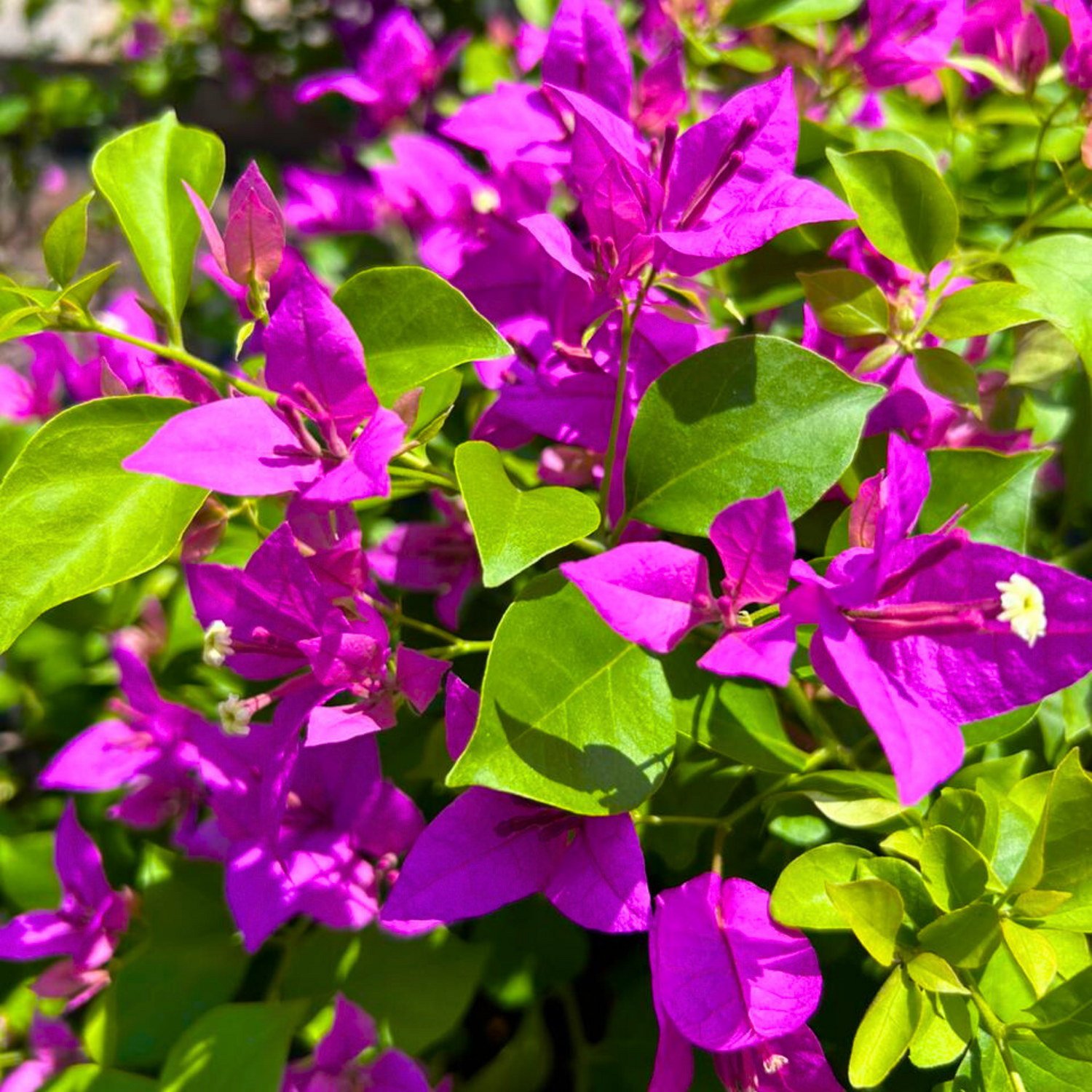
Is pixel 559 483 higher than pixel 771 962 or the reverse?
higher

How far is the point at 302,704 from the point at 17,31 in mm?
3259

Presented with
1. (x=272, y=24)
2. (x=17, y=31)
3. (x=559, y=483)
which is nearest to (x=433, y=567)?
(x=559, y=483)

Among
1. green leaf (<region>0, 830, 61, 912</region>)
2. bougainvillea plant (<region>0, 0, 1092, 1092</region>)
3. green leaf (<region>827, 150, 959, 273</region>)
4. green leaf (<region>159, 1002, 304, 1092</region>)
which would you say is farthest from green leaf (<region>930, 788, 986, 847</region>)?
green leaf (<region>0, 830, 61, 912</region>)

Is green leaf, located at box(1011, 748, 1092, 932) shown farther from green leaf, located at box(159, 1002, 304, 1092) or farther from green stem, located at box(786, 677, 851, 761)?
green leaf, located at box(159, 1002, 304, 1092)

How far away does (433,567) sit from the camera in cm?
63

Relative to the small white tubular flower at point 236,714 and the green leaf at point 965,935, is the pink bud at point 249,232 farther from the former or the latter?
the green leaf at point 965,935

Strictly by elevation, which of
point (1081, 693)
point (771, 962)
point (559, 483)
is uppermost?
point (559, 483)

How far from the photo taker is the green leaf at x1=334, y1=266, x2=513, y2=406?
1.51 feet

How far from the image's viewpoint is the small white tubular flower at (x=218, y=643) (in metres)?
0.46

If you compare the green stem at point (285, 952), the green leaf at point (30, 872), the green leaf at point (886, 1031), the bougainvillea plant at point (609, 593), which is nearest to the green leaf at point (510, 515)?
the bougainvillea plant at point (609, 593)

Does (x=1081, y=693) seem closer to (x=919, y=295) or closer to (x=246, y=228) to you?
(x=919, y=295)

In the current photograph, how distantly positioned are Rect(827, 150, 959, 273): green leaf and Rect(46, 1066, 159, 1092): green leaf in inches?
23.5

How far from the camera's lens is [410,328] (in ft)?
1.56

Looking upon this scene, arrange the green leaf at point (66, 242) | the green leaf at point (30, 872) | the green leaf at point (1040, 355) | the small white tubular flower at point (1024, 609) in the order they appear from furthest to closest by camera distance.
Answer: the green leaf at point (30, 872) → the green leaf at point (1040, 355) → the green leaf at point (66, 242) → the small white tubular flower at point (1024, 609)
